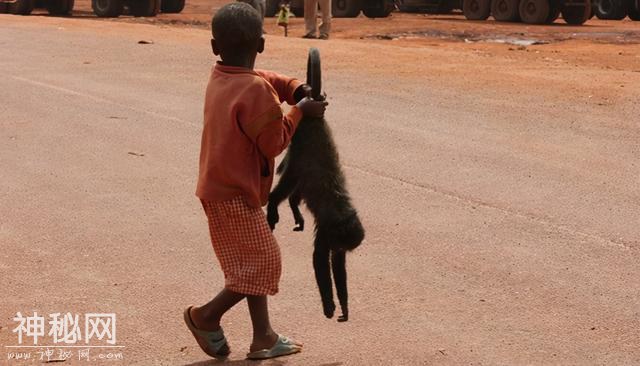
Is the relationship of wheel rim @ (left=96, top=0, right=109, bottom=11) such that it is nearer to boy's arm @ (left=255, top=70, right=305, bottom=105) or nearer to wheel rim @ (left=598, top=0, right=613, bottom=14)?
wheel rim @ (left=598, top=0, right=613, bottom=14)

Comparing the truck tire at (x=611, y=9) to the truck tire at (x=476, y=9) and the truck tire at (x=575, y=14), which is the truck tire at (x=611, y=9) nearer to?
the truck tire at (x=575, y=14)

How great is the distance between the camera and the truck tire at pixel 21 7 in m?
30.6

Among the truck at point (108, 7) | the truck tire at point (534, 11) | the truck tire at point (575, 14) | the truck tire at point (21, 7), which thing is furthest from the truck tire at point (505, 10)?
the truck tire at point (21, 7)

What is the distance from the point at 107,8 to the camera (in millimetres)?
31969

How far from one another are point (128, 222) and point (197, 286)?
152cm

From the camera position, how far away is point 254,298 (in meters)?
4.79

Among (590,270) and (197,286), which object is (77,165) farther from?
(590,270)

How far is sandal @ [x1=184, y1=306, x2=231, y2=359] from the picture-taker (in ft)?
16.1

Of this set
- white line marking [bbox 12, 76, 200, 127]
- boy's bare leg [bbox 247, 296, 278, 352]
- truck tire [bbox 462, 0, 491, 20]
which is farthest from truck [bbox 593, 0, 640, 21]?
boy's bare leg [bbox 247, 296, 278, 352]

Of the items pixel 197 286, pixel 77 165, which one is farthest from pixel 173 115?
pixel 197 286

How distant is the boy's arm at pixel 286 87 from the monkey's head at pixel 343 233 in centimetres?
49

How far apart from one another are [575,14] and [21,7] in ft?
46.4

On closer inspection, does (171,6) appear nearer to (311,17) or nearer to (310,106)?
(311,17)

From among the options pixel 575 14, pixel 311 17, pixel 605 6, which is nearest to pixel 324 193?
pixel 311 17
